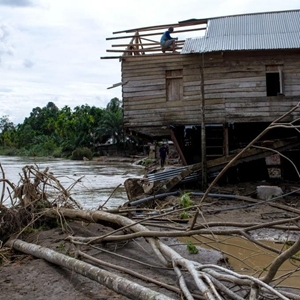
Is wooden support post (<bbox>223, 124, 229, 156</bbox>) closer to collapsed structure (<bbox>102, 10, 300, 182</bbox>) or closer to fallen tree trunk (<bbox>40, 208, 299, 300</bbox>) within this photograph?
collapsed structure (<bbox>102, 10, 300, 182</bbox>)

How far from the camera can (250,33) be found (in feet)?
49.2

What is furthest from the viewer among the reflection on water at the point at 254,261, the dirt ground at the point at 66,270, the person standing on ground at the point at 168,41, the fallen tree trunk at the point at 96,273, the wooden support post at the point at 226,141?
the person standing on ground at the point at 168,41

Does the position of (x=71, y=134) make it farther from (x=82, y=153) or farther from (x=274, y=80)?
(x=274, y=80)

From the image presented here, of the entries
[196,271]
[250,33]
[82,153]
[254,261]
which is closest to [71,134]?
[82,153]

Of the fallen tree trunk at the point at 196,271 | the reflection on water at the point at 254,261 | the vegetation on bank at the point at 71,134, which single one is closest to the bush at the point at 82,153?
the vegetation on bank at the point at 71,134

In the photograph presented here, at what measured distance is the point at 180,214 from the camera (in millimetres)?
9797

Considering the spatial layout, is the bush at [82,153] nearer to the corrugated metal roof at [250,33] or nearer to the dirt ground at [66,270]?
the corrugated metal roof at [250,33]

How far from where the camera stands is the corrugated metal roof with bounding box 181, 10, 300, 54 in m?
14.1

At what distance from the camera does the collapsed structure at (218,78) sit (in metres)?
14.4

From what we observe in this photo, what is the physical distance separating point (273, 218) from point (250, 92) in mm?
5671

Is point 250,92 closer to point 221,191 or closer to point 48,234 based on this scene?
point 221,191

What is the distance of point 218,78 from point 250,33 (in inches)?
80.1

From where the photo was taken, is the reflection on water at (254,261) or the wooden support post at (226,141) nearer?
the reflection on water at (254,261)

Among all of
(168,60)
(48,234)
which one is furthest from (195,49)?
(48,234)
